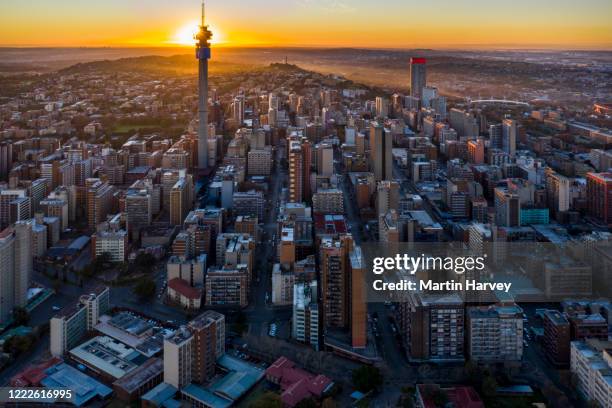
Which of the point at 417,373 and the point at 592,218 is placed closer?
the point at 417,373

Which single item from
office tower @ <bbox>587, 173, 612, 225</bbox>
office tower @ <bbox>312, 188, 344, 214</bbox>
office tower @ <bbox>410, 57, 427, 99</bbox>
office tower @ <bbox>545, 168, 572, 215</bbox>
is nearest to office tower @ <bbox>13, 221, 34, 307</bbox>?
office tower @ <bbox>312, 188, 344, 214</bbox>

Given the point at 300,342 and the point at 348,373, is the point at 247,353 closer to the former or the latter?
the point at 300,342

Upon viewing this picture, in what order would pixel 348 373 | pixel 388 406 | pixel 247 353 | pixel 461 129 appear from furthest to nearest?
pixel 461 129 < pixel 247 353 < pixel 348 373 < pixel 388 406

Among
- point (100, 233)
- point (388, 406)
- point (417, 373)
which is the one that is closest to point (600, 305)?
point (417, 373)

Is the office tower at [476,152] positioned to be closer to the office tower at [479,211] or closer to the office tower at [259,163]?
the office tower at [479,211]

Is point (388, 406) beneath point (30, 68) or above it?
beneath

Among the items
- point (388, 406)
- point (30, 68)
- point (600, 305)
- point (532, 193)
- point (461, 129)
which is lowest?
point (388, 406)

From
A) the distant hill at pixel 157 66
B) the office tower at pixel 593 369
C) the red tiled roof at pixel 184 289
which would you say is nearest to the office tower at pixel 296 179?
the red tiled roof at pixel 184 289
